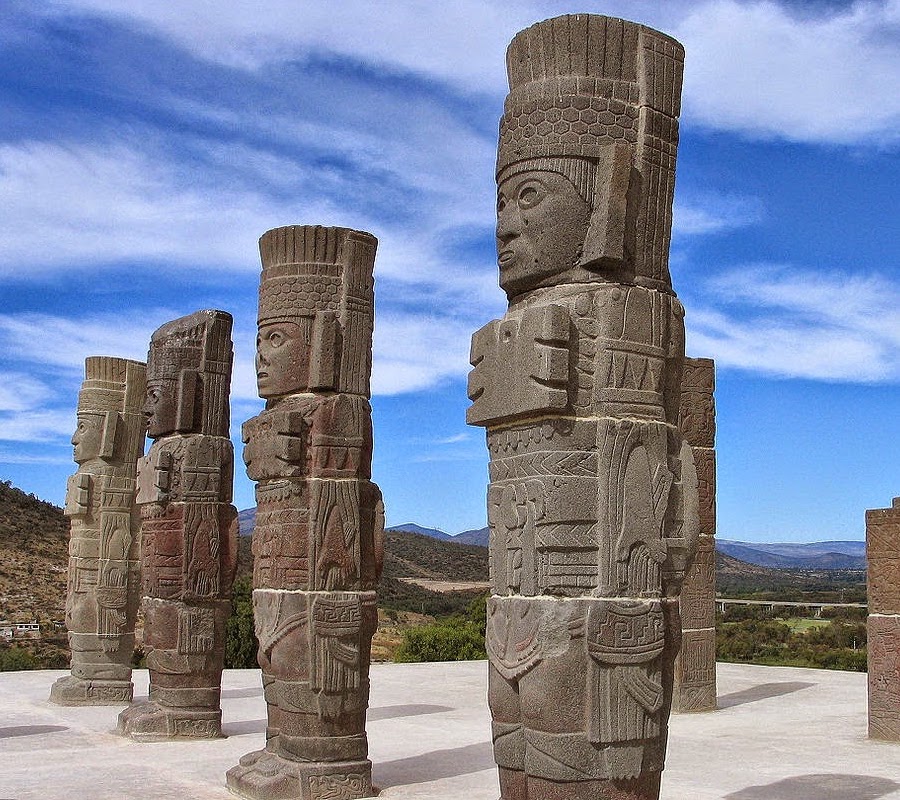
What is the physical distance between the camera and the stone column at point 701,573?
1263 centimetres

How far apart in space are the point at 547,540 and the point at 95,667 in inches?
397

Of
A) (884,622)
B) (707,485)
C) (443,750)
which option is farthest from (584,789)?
(707,485)

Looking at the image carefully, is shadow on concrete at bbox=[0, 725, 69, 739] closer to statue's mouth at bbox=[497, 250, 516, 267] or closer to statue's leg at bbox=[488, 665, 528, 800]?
statue's leg at bbox=[488, 665, 528, 800]

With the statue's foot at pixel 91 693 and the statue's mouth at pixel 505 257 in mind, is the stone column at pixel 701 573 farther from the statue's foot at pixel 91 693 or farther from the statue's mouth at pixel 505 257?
the statue's mouth at pixel 505 257

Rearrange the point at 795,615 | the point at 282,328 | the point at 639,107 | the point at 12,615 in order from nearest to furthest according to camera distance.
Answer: the point at 639,107, the point at 282,328, the point at 12,615, the point at 795,615

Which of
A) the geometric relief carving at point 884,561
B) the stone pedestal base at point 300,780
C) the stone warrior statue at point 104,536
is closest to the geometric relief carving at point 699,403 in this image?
the geometric relief carving at point 884,561

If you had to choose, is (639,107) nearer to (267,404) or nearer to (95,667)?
(267,404)

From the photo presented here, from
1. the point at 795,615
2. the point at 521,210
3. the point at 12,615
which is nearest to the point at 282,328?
the point at 521,210

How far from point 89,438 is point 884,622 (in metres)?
9.59

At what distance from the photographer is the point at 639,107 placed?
227 inches

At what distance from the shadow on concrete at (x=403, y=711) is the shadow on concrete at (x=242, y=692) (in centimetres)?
215

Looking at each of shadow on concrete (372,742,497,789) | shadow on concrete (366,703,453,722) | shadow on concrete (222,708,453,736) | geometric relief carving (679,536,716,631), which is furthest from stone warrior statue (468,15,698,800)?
shadow on concrete (366,703,453,722)

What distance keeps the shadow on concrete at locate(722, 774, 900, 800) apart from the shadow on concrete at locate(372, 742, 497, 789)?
2280mm

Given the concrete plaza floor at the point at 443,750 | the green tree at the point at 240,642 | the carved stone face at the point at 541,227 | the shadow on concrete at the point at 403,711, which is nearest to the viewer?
the carved stone face at the point at 541,227
